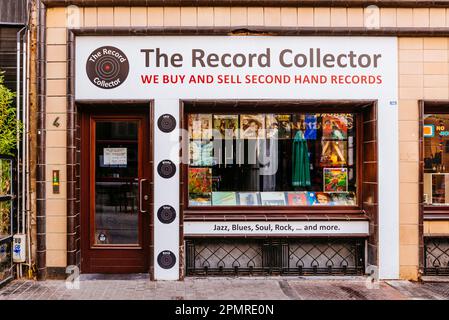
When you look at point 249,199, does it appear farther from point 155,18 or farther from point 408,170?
point 155,18

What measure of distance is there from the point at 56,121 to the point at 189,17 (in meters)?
2.65

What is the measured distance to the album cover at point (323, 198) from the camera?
7131 mm

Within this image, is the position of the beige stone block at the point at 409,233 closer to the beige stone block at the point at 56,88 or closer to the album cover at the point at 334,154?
the album cover at the point at 334,154

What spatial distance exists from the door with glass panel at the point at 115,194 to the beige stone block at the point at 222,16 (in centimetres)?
191

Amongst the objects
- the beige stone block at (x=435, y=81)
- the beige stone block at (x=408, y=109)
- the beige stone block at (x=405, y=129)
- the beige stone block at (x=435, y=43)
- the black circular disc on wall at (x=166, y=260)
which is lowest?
the black circular disc on wall at (x=166, y=260)

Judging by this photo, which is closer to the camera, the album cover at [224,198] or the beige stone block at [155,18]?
the beige stone block at [155,18]

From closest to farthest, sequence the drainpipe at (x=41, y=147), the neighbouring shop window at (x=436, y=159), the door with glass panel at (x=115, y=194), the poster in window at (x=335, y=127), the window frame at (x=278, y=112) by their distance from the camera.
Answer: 1. the drainpipe at (x=41, y=147)
2. the window frame at (x=278, y=112)
3. the door with glass panel at (x=115, y=194)
4. the neighbouring shop window at (x=436, y=159)
5. the poster in window at (x=335, y=127)

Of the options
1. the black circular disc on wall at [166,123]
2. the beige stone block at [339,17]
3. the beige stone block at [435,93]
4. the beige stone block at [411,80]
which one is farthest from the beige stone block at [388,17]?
the black circular disc on wall at [166,123]

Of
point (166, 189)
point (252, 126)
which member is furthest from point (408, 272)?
point (166, 189)

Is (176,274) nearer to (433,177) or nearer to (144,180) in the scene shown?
(144,180)

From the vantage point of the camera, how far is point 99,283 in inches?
255

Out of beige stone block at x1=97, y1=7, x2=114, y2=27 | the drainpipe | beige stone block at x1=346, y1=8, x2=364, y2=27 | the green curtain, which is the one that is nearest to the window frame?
the green curtain

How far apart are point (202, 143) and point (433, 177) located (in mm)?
3933

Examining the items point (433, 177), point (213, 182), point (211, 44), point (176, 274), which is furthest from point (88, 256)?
point (433, 177)
